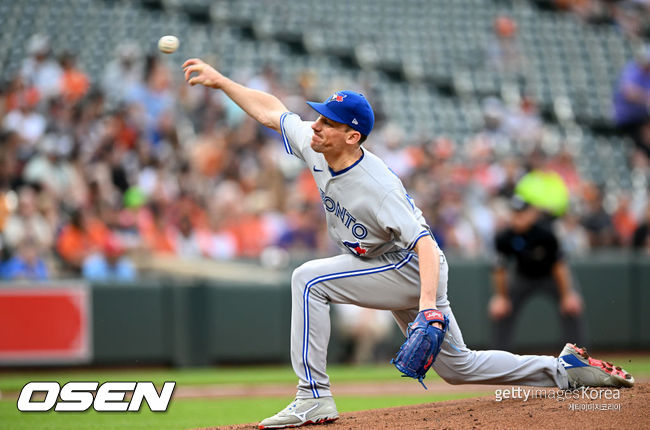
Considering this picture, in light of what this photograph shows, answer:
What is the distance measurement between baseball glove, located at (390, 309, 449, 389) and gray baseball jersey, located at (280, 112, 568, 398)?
36cm

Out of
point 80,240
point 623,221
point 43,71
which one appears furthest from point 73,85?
point 623,221

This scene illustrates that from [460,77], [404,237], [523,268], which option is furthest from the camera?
[460,77]

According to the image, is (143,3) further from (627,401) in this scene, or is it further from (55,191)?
(627,401)

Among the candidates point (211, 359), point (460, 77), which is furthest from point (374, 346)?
point (460, 77)

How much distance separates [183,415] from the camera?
663 cm

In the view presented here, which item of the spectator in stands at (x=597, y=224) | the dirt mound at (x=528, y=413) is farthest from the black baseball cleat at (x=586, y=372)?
the spectator in stands at (x=597, y=224)

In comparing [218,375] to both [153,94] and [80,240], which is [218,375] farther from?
[153,94]

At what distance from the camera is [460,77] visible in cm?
1658

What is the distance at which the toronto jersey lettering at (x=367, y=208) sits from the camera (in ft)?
14.8

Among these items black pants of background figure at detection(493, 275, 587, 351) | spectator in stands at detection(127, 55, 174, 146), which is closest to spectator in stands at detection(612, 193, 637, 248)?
black pants of background figure at detection(493, 275, 587, 351)

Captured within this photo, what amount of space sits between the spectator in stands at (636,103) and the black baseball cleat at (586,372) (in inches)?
356

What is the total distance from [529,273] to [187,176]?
491cm

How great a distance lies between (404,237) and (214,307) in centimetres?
597

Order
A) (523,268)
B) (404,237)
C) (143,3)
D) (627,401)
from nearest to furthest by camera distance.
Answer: (404,237) < (627,401) < (523,268) < (143,3)
